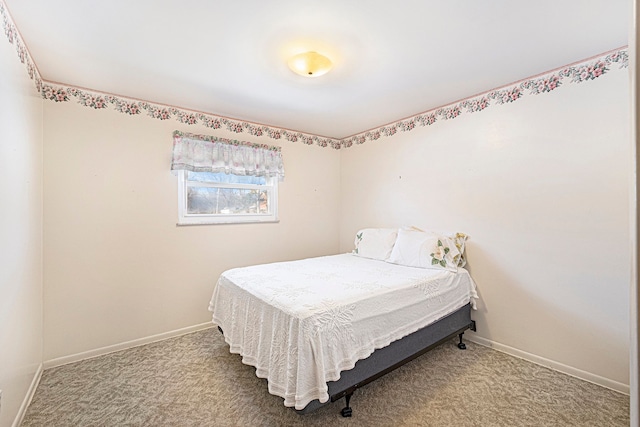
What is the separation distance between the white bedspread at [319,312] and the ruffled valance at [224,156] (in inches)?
48.0

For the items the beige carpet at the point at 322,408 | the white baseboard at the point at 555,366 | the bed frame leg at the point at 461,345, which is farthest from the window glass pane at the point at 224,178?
the white baseboard at the point at 555,366

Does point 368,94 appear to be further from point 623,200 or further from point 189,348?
point 189,348

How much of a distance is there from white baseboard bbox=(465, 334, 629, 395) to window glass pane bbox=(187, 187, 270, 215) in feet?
8.64

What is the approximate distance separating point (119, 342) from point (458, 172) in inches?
139

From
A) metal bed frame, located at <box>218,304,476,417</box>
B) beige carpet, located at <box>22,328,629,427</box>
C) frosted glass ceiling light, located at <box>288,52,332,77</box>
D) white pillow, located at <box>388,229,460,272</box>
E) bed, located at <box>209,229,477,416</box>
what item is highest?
frosted glass ceiling light, located at <box>288,52,332,77</box>

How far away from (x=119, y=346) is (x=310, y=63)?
2878 mm

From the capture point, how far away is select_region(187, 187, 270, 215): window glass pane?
3105 millimetres

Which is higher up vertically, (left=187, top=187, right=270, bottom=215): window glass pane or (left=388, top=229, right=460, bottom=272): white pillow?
(left=187, top=187, right=270, bottom=215): window glass pane

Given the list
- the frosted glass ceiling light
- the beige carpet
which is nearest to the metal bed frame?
the beige carpet

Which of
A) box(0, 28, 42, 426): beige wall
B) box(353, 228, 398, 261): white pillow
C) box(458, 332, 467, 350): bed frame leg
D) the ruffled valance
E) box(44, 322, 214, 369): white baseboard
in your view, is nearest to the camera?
box(0, 28, 42, 426): beige wall

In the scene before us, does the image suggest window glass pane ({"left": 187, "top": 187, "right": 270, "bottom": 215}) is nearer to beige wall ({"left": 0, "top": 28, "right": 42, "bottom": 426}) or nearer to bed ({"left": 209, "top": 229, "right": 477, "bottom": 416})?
bed ({"left": 209, "top": 229, "right": 477, "bottom": 416})

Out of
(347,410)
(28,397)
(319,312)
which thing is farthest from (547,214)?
(28,397)

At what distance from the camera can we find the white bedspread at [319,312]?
161 centimetres

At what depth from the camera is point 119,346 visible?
2.62 meters
